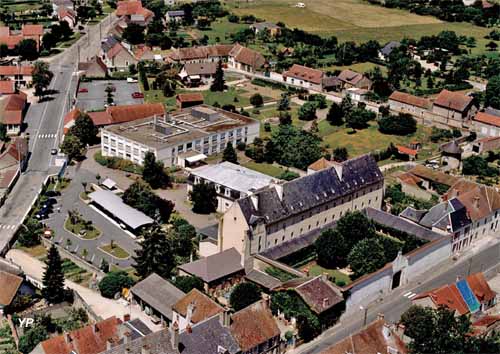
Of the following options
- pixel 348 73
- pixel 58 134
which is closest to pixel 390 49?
pixel 348 73

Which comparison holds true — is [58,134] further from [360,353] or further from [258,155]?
[360,353]

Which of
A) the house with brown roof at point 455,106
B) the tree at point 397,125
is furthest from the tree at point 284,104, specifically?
the house with brown roof at point 455,106

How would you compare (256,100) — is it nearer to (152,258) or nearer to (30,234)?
(30,234)

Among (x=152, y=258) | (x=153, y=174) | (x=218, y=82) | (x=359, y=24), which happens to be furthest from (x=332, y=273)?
(x=359, y=24)

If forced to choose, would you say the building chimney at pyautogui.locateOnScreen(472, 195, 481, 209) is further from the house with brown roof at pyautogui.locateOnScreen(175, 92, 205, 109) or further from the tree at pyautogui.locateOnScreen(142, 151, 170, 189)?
the house with brown roof at pyautogui.locateOnScreen(175, 92, 205, 109)

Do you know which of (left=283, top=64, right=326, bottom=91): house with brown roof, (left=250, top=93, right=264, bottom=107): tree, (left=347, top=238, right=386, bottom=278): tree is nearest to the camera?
(left=347, top=238, right=386, bottom=278): tree

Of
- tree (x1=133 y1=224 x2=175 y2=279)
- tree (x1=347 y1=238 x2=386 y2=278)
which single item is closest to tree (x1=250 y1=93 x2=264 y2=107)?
tree (x1=347 y1=238 x2=386 y2=278)
